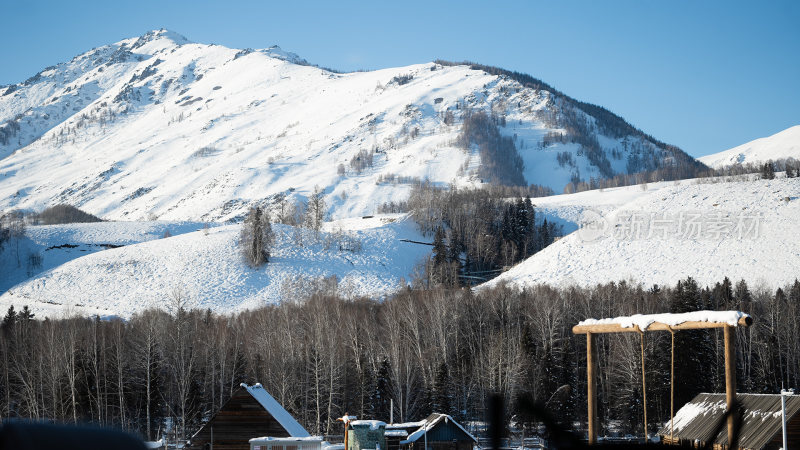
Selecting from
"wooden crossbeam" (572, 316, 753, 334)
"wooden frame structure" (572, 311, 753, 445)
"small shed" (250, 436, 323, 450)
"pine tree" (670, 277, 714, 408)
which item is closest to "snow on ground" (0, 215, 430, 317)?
"pine tree" (670, 277, 714, 408)

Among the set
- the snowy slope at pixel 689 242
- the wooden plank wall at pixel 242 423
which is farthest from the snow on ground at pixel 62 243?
the wooden plank wall at pixel 242 423

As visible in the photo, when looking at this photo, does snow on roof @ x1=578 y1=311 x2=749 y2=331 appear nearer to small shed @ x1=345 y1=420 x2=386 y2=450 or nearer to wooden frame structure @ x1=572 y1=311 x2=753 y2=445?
wooden frame structure @ x1=572 y1=311 x2=753 y2=445

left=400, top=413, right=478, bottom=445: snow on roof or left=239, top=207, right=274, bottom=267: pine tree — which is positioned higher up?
left=239, top=207, right=274, bottom=267: pine tree

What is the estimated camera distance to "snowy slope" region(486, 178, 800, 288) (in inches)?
3393

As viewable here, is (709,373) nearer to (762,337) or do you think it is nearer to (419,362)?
(762,337)

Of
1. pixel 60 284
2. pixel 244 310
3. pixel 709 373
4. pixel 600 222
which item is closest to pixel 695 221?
pixel 600 222

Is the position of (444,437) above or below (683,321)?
below

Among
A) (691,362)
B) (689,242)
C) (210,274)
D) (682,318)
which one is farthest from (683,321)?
(210,274)

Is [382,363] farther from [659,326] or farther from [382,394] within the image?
[659,326]

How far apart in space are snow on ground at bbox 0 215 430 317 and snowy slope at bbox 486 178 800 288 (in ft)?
86.4

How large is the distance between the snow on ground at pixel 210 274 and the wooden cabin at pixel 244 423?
198 ft

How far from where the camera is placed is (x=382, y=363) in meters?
58.1

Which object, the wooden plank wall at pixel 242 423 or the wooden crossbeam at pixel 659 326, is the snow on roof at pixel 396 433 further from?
the wooden crossbeam at pixel 659 326

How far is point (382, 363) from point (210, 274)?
2195 inches
